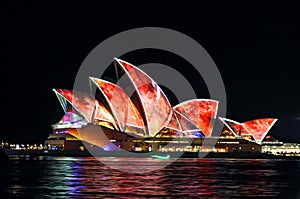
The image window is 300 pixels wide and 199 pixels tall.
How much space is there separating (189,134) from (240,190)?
5712 centimetres

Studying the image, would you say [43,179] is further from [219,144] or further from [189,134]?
[219,144]

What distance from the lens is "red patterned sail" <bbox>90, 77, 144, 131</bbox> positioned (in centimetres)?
6919

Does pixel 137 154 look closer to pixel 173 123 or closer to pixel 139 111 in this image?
pixel 173 123

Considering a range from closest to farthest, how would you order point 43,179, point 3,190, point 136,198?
point 136,198 → point 3,190 → point 43,179

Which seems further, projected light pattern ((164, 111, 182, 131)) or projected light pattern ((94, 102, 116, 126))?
projected light pattern ((164, 111, 182, 131))

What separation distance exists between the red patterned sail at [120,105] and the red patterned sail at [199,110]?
7.44m

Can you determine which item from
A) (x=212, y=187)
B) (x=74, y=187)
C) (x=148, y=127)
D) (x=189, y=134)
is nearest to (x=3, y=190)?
(x=74, y=187)

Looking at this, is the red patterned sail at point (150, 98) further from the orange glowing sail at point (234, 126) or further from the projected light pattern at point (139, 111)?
the orange glowing sail at point (234, 126)

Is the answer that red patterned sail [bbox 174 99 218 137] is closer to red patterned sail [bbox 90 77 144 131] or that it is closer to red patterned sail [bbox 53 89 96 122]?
red patterned sail [bbox 90 77 144 131]

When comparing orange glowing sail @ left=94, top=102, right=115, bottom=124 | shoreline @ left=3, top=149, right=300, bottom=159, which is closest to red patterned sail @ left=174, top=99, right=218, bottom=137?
shoreline @ left=3, top=149, right=300, bottom=159

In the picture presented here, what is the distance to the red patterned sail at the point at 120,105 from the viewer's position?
69.2 metres

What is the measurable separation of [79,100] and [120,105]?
6066 millimetres

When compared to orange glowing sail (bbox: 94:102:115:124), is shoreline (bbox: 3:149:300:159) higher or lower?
lower

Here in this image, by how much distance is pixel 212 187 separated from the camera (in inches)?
1141
